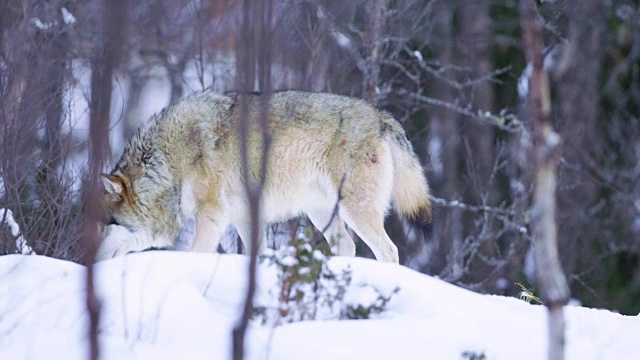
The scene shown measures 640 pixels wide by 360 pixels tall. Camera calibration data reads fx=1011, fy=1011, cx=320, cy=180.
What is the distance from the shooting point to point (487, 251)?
14516 mm

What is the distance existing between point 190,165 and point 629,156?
34.4 ft

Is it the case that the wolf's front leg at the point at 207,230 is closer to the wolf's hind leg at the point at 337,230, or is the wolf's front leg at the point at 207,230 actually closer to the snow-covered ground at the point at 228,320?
the wolf's hind leg at the point at 337,230

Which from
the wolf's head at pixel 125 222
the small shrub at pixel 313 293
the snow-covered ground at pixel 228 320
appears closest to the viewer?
the snow-covered ground at pixel 228 320

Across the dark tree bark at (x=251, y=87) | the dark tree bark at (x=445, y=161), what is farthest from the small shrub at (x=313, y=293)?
the dark tree bark at (x=445, y=161)

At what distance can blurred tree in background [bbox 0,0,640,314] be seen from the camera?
7.50m

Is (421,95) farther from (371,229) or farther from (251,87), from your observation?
(251,87)

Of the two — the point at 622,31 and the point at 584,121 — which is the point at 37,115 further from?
the point at 622,31

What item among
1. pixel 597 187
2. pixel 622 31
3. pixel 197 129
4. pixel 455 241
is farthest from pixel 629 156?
pixel 197 129

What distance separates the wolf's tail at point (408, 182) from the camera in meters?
7.34

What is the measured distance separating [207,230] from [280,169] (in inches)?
27.1

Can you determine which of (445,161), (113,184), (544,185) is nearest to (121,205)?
(113,184)

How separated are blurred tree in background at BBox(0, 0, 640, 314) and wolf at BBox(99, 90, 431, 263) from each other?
1.44 ft

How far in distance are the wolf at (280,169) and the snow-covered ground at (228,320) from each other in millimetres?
2003

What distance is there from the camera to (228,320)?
453 centimetres
